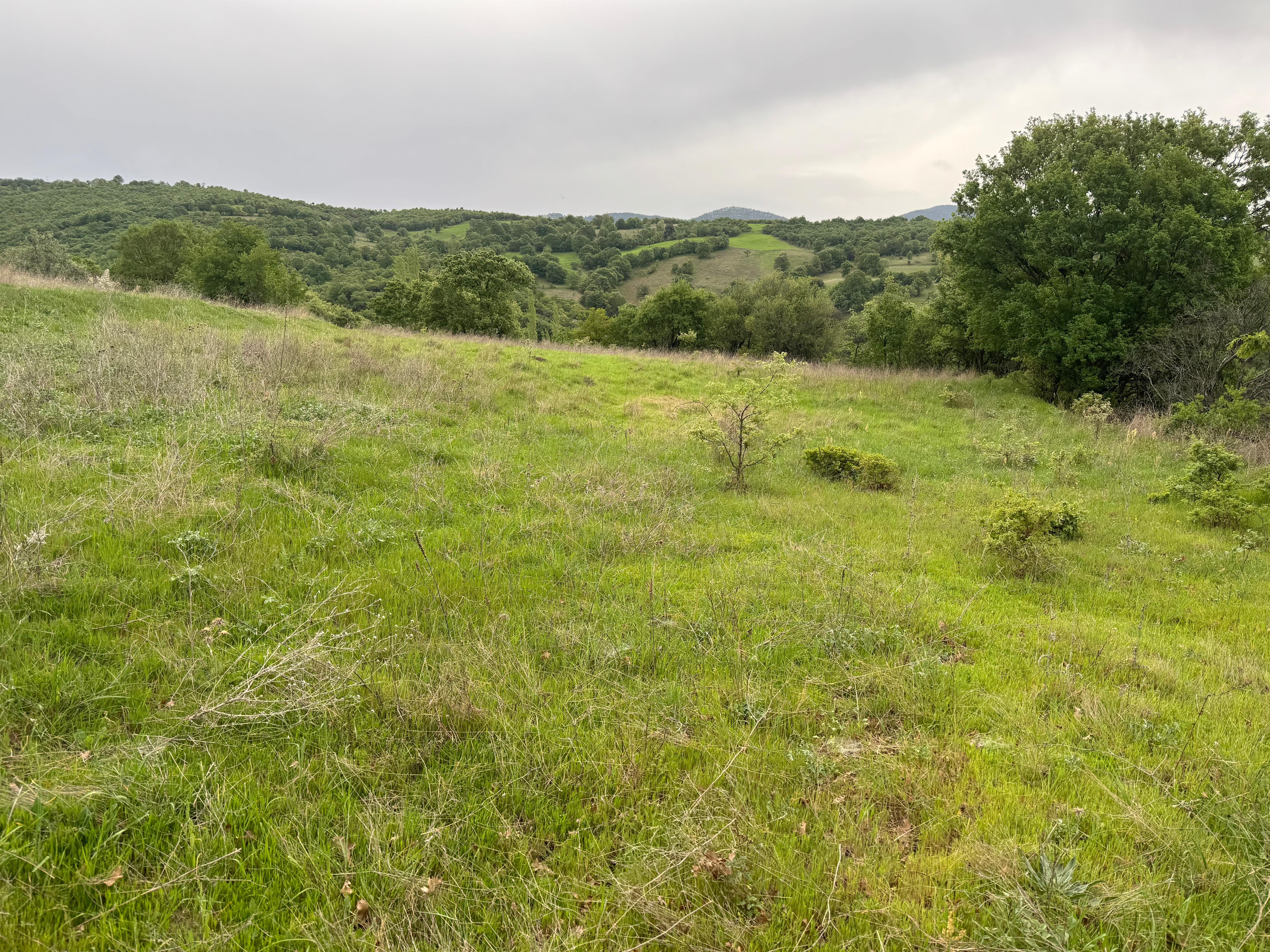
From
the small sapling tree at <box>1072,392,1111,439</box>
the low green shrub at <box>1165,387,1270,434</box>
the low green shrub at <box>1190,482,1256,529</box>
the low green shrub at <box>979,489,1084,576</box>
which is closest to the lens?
the low green shrub at <box>979,489,1084,576</box>

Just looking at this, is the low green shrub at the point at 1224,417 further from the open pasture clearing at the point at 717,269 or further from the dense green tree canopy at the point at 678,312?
the open pasture clearing at the point at 717,269

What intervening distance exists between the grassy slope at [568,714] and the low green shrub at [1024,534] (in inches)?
12.4

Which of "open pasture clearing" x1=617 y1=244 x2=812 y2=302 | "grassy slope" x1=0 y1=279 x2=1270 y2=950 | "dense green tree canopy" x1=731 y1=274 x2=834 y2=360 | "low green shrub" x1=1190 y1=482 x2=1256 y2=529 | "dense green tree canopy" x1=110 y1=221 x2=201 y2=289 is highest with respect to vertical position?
"open pasture clearing" x1=617 y1=244 x2=812 y2=302

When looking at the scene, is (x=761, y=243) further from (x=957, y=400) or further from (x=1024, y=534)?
(x=1024, y=534)

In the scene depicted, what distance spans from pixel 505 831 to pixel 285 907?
2.96ft

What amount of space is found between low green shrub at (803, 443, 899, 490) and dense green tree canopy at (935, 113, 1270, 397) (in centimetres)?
1304

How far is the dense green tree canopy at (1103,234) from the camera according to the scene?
16953 millimetres

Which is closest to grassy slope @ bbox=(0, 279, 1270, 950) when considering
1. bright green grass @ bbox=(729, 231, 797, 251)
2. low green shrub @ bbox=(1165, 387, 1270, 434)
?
low green shrub @ bbox=(1165, 387, 1270, 434)

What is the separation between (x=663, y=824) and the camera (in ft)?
9.23

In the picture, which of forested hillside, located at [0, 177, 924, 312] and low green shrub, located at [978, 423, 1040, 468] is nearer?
low green shrub, located at [978, 423, 1040, 468]

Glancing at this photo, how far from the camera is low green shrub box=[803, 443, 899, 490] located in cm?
991

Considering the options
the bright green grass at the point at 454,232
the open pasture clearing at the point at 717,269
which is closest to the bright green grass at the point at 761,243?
the open pasture clearing at the point at 717,269

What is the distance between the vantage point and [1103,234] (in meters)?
18.1

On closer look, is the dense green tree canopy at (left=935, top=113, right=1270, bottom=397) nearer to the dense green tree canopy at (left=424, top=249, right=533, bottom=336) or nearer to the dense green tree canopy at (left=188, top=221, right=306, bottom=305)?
the dense green tree canopy at (left=424, top=249, right=533, bottom=336)
